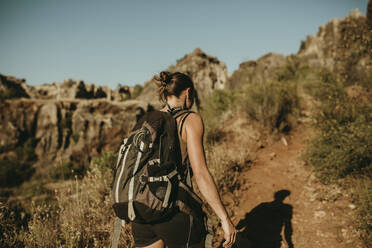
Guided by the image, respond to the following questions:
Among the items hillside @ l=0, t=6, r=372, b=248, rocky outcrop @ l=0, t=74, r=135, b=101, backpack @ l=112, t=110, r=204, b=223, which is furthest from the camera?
rocky outcrop @ l=0, t=74, r=135, b=101

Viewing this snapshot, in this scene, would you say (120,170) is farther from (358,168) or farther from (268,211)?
(358,168)

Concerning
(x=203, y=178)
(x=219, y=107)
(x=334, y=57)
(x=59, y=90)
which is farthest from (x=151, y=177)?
(x=59, y=90)

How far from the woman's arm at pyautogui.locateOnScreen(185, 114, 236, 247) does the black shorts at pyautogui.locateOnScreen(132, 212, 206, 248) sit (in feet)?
0.52

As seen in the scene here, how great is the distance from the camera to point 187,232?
3.84ft

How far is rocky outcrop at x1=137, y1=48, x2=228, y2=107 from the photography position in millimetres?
22281

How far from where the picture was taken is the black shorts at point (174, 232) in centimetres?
114

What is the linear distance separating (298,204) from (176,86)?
3214 mm

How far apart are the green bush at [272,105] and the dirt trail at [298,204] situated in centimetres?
130

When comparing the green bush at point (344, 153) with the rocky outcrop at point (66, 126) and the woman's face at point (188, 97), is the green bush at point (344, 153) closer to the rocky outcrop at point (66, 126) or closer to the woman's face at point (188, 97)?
the woman's face at point (188, 97)

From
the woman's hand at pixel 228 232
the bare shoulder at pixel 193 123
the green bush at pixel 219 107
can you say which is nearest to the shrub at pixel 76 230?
the woman's hand at pixel 228 232

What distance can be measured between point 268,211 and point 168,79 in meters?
2.94

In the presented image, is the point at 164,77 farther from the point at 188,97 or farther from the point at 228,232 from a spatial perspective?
the point at 228,232

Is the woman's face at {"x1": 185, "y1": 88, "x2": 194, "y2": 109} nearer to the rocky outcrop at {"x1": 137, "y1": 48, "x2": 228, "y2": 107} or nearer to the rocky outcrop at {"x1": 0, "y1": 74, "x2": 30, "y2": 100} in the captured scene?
the rocky outcrop at {"x1": 137, "y1": 48, "x2": 228, "y2": 107}

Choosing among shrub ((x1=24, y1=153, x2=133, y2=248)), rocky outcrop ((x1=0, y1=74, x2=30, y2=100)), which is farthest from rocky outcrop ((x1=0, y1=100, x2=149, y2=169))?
shrub ((x1=24, y1=153, x2=133, y2=248))
